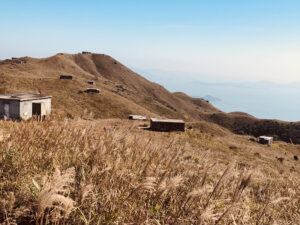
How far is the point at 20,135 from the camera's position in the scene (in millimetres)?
3846

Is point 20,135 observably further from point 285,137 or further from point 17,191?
point 285,137

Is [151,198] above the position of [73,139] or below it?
below

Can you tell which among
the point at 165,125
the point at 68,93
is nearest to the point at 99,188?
the point at 165,125

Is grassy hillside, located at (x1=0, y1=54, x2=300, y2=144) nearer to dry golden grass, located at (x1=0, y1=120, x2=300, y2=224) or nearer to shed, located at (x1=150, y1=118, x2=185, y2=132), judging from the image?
shed, located at (x1=150, y1=118, x2=185, y2=132)

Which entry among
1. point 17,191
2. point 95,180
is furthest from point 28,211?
point 95,180

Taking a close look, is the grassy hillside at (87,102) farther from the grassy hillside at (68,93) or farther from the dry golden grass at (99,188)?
the dry golden grass at (99,188)

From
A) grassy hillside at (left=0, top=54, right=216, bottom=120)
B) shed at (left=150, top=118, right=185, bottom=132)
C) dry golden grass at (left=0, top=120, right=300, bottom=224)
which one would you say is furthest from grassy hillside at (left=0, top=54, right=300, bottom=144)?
dry golden grass at (left=0, top=120, right=300, bottom=224)

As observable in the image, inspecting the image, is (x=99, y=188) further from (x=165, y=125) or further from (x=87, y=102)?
(x=87, y=102)

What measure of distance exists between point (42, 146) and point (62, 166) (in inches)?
35.9

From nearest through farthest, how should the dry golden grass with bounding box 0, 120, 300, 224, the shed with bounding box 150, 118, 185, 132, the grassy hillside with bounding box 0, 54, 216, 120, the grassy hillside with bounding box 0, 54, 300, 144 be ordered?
the dry golden grass with bounding box 0, 120, 300, 224, the shed with bounding box 150, 118, 185, 132, the grassy hillside with bounding box 0, 54, 216, 120, the grassy hillside with bounding box 0, 54, 300, 144

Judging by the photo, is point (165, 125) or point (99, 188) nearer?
point (99, 188)

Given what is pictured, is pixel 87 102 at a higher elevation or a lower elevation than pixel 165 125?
higher

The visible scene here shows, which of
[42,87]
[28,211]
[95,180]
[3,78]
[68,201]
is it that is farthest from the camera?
[42,87]

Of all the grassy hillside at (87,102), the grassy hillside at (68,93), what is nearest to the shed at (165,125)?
the grassy hillside at (87,102)
